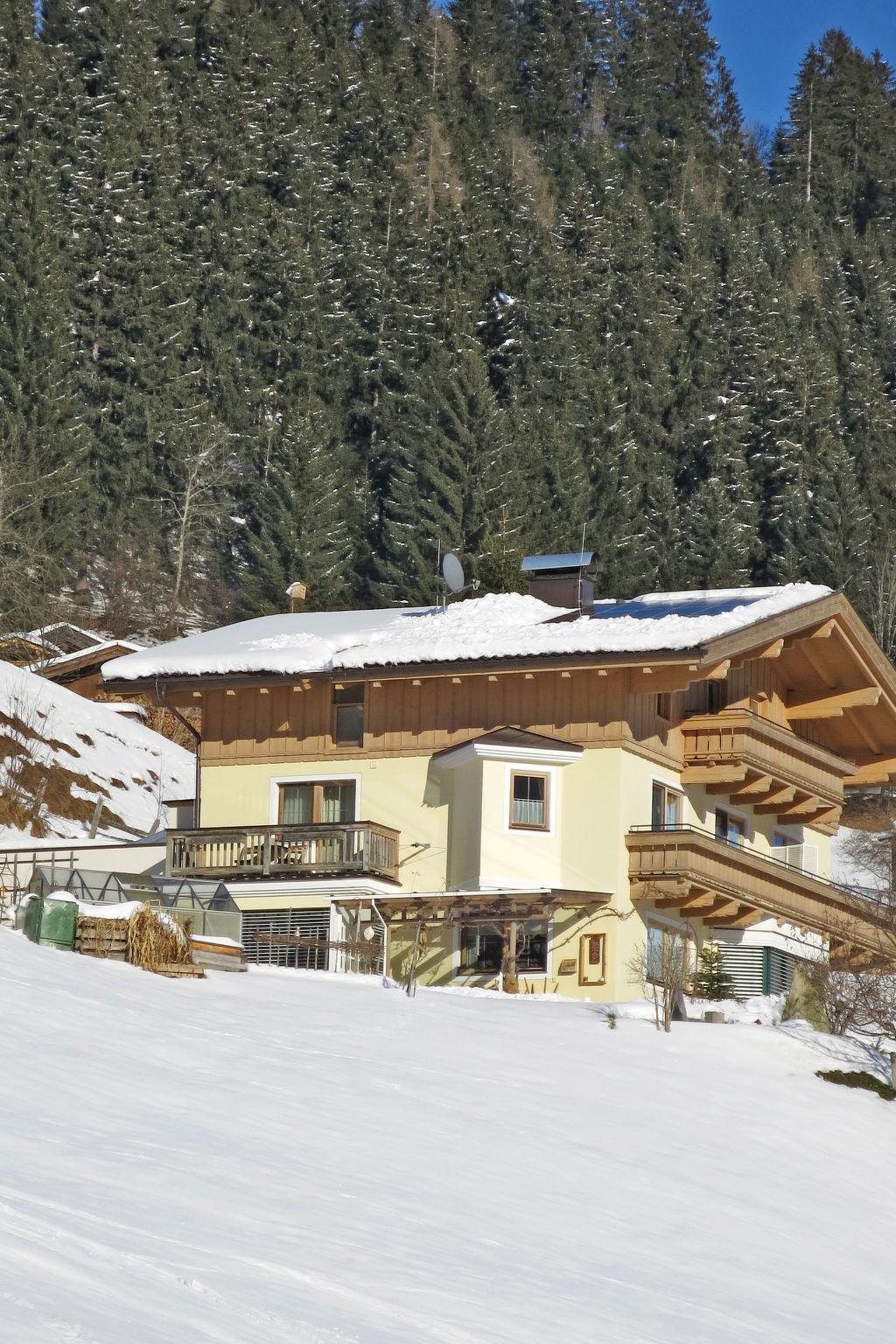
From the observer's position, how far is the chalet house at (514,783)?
33156 mm

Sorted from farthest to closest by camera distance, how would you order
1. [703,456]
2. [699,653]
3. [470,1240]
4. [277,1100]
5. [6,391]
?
[703,456] < [6,391] < [699,653] < [277,1100] < [470,1240]

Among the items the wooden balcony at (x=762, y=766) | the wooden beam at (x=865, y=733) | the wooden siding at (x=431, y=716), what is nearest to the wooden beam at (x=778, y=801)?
the wooden balcony at (x=762, y=766)

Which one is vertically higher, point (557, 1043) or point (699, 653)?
point (699, 653)

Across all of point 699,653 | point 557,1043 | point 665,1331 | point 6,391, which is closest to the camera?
point 665,1331

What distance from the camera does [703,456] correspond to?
85312 millimetres

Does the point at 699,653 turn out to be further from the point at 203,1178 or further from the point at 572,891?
the point at 203,1178

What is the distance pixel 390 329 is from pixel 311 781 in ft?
186

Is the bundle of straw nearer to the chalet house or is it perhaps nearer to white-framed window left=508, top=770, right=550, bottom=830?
the chalet house

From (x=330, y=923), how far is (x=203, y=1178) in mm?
20311

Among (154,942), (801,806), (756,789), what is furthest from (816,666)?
(154,942)

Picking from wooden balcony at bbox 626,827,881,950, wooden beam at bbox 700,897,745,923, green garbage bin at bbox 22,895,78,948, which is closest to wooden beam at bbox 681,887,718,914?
wooden balcony at bbox 626,827,881,950

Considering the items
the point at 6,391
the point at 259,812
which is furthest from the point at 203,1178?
the point at 6,391

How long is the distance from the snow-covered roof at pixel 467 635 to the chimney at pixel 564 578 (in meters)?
0.62

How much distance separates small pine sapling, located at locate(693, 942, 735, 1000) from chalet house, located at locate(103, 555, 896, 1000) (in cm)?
91
